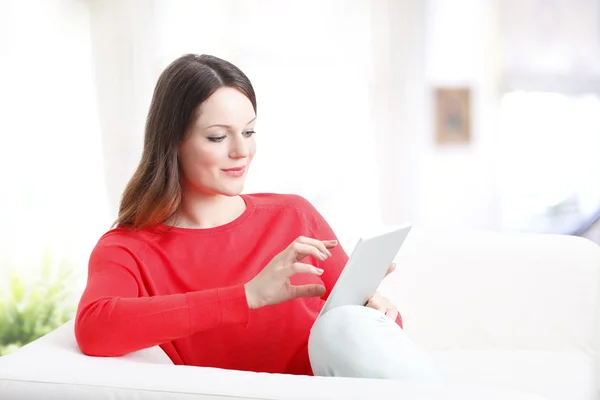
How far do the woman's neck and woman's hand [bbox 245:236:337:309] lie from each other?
1.18 feet

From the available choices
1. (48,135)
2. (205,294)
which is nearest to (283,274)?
(205,294)

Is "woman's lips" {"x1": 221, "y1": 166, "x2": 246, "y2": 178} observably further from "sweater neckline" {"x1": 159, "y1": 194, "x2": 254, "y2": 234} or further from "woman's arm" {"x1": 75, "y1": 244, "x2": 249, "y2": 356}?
"woman's arm" {"x1": 75, "y1": 244, "x2": 249, "y2": 356}

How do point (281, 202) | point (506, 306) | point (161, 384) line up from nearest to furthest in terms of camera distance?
point (161, 384) → point (281, 202) → point (506, 306)

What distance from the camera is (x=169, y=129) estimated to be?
5.45 feet

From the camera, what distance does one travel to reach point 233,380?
4.39 ft

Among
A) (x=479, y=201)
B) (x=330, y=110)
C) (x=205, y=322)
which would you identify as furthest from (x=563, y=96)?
(x=205, y=322)

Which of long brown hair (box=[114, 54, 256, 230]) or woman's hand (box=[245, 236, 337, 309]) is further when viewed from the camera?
long brown hair (box=[114, 54, 256, 230])

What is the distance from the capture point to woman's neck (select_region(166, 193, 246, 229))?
5.74 ft

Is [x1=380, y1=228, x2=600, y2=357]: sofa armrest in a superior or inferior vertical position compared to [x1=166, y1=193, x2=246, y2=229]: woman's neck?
inferior

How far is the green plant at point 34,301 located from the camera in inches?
140

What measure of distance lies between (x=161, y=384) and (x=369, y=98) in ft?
7.50

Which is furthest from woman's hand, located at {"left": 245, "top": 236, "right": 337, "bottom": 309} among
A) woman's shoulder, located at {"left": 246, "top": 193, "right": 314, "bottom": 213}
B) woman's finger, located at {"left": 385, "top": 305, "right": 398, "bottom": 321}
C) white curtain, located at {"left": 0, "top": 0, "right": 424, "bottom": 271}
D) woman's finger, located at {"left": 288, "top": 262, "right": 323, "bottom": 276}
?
white curtain, located at {"left": 0, "top": 0, "right": 424, "bottom": 271}

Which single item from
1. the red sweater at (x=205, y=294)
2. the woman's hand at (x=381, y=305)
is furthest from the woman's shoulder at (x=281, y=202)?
the woman's hand at (x=381, y=305)

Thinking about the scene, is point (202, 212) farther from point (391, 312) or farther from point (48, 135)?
point (48, 135)
